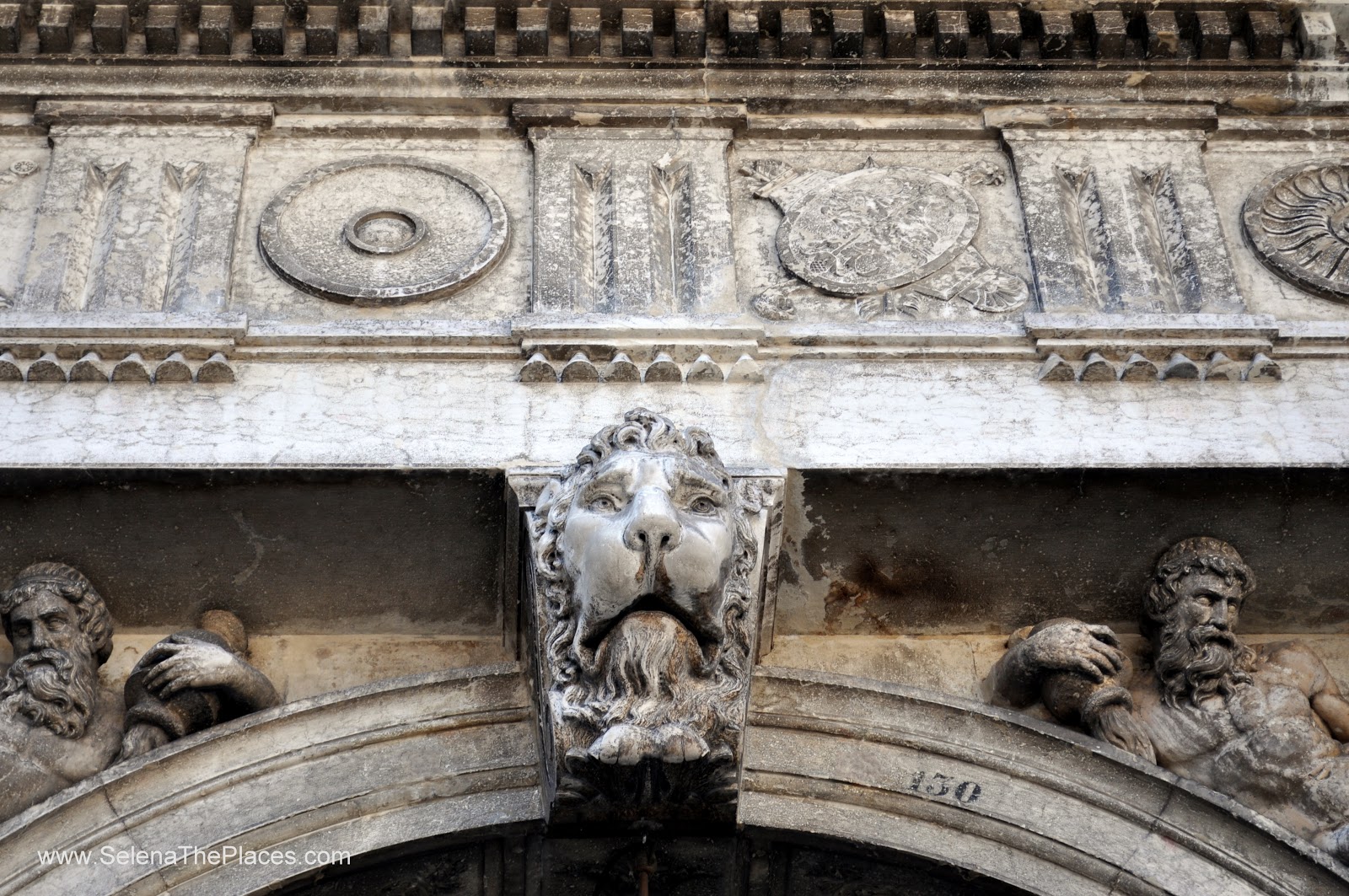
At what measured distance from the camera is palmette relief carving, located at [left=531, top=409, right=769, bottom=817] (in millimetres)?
5016

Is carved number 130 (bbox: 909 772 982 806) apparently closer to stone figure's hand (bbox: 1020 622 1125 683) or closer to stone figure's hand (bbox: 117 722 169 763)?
stone figure's hand (bbox: 1020 622 1125 683)

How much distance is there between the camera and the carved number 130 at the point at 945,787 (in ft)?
17.9

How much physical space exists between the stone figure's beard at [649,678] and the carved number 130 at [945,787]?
775mm

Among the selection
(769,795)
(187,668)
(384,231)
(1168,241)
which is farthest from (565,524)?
(1168,241)

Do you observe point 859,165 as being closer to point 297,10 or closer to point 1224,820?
point 297,10

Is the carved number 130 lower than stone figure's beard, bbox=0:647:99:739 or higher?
lower

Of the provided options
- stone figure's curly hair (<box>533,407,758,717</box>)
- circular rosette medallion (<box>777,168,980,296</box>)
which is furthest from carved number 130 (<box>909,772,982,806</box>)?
circular rosette medallion (<box>777,168,980,296</box>)

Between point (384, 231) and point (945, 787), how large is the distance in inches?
113

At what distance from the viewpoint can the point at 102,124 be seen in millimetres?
7004

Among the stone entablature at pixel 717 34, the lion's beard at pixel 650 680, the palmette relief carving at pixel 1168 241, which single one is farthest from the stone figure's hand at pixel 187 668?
the palmette relief carving at pixel 1168 241

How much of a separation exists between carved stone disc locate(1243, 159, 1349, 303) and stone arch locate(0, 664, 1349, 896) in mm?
2138

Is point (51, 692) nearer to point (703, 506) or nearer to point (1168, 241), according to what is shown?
point (703, 506)

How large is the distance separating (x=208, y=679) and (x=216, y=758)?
0.24m

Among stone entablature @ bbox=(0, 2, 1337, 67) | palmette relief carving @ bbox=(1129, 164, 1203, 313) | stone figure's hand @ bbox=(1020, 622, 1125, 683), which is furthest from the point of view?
stone entablature @ bbox=(0, 2, 1337, 67)
